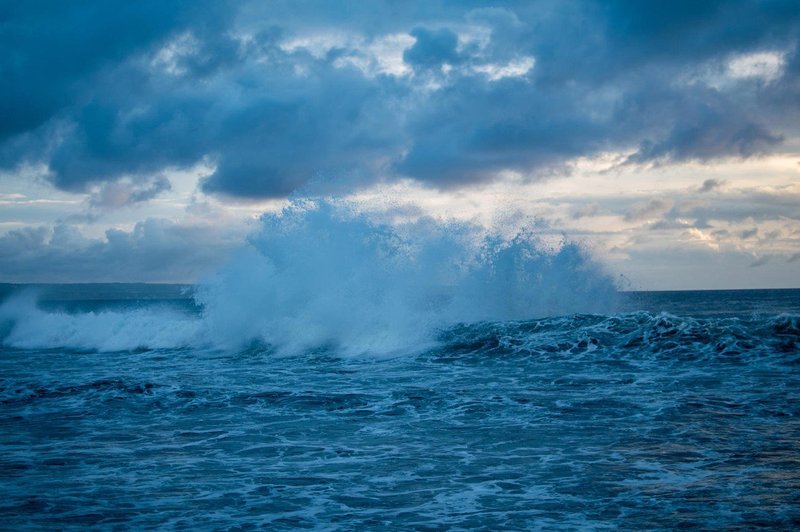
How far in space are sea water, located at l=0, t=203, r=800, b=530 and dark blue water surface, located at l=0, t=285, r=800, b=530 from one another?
42 mm

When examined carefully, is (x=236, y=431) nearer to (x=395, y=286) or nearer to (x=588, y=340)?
(x=588, y=340)

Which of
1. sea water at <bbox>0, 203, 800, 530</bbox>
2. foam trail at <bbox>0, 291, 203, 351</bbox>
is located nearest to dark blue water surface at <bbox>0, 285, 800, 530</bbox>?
sea water at <bbox>0, 203, 800, 530</bbox>

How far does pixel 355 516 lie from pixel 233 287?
19826mm

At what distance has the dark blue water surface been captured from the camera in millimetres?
6379

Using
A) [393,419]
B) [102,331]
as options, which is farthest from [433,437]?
[102,331]

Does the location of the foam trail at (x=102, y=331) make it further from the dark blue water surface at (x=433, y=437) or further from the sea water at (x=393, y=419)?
the dark blue water surface at (x=433, y=437)

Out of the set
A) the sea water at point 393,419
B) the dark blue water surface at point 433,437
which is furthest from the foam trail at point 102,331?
the dark blue water surface at point 433,437

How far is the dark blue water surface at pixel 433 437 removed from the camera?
6.38 metres

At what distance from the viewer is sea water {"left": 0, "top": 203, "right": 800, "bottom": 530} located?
6480mm

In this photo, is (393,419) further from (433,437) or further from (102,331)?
(102,331)

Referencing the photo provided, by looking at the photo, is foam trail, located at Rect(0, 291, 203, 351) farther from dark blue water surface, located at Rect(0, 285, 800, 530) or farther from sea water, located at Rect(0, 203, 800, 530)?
dark blue water surface, located at Rect(0, 285, 800, 530)

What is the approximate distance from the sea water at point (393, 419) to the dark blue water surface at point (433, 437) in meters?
0.04

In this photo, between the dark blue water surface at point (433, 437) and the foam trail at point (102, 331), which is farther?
the foam trail at point (102, 331)

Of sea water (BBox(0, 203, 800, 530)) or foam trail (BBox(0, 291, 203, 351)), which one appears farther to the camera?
foam trail (BBox(0, 291, 203, 351))
